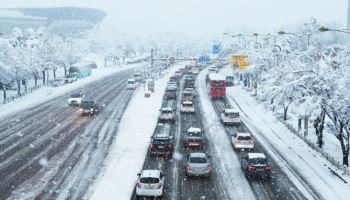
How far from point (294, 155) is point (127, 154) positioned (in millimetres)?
12390

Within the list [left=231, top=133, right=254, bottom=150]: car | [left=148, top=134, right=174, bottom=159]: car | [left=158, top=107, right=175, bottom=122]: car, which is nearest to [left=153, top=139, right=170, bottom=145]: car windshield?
[left=148, top=134, right=174, bottom=159]: car

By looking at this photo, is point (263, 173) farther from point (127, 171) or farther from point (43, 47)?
point (43, 47)

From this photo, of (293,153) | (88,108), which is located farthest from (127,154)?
(88,108)

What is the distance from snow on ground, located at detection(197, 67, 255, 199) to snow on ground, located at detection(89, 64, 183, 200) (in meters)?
5.37

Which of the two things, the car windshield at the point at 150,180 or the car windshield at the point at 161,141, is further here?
the car windshield at the point at 161,141

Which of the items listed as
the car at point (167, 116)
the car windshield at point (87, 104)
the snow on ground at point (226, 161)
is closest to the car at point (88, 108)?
the car windshield at point (87, 104)

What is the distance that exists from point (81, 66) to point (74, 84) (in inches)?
632

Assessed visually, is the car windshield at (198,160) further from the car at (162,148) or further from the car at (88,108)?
the car at (88,108)

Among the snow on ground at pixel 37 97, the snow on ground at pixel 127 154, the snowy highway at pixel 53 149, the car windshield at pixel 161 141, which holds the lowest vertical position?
the snow on ground at pixel 37 97

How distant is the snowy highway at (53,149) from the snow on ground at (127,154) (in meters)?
0.80

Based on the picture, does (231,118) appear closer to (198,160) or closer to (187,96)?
(187,96)

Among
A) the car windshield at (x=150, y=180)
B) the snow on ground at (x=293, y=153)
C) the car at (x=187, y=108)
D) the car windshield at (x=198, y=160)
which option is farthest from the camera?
the car at (x=187, y=108)

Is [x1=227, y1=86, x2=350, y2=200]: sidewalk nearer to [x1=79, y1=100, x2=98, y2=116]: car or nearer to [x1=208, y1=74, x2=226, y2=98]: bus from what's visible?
[x1=208, y1=74, x2=226, y2=98]: bus

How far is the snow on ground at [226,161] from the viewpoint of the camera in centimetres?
2567
